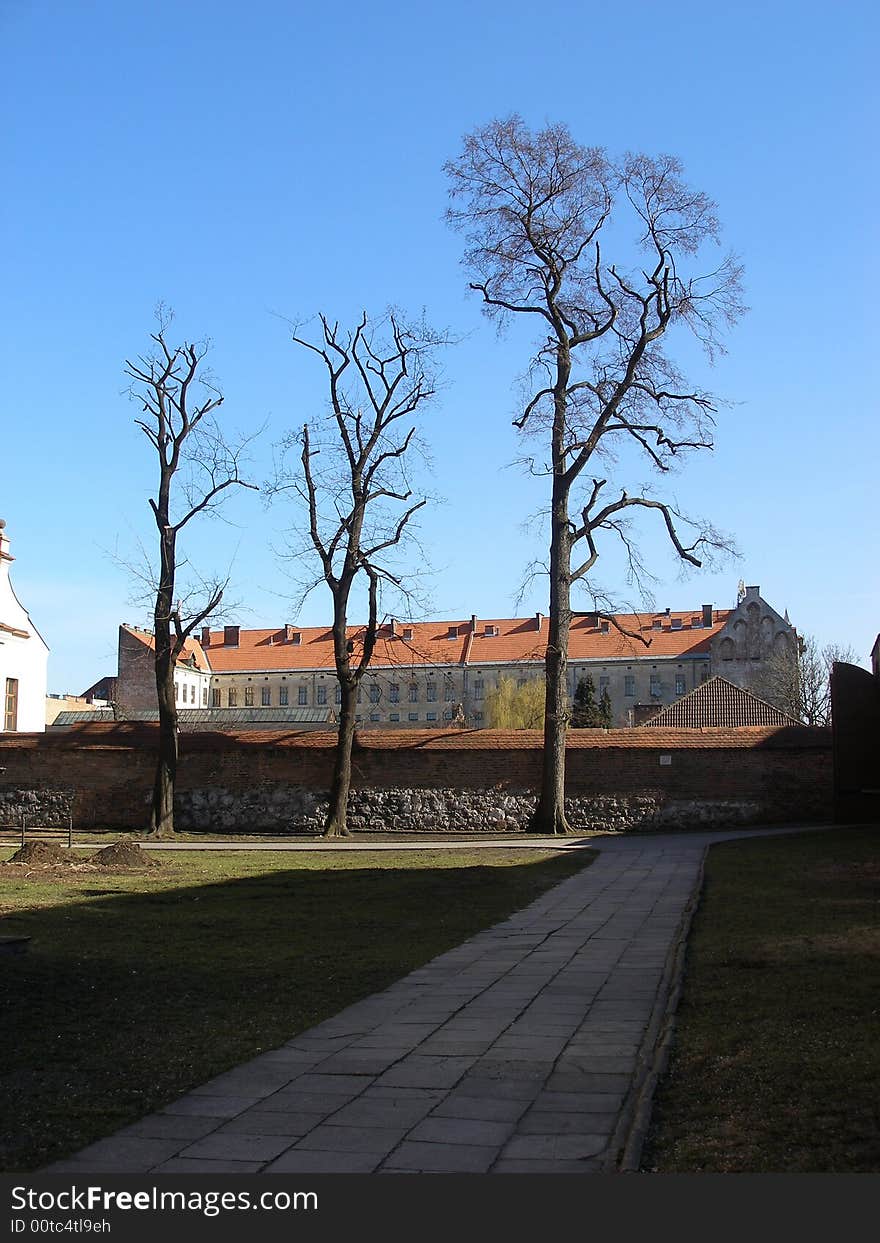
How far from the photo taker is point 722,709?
45750mm

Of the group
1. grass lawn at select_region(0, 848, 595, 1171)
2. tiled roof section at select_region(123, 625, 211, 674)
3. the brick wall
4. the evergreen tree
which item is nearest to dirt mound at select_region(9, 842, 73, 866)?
grass lawn at select_region(0, 848, 595, 1171)

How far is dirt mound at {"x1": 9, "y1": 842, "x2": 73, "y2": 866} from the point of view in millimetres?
17891

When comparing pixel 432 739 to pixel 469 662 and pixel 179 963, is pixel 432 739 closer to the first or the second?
pixel 179 963

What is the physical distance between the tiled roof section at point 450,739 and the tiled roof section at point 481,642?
5624 centimetres

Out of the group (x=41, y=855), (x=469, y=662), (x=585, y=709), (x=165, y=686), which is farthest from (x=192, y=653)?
(x=41, y=855)

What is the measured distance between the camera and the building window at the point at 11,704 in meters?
35.8

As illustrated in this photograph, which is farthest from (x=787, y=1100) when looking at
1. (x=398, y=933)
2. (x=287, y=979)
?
(x=398, y=933)

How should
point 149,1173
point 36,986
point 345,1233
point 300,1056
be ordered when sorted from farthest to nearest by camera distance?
point 36,986 < point 300,1056 < point 149,1173 < point 345,1233

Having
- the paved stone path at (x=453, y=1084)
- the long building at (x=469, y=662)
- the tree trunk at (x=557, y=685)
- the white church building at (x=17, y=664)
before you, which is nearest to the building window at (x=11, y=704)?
the white church building at (x=17, y=664)

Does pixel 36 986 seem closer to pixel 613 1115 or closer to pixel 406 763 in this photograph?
pixel 613 1115

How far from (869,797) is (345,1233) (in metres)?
23.4

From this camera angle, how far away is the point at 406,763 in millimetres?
28312

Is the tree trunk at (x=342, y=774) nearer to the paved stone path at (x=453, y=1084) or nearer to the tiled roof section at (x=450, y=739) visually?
the tiled roof section at (x=450, y=739)

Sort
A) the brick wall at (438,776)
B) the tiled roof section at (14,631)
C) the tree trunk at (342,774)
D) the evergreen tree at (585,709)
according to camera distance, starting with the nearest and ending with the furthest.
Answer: the brick wall at (438,776)
the tree trunk at (342,774)
the tiled roof section at (14,631)
the evergreen tree at (585,709)
